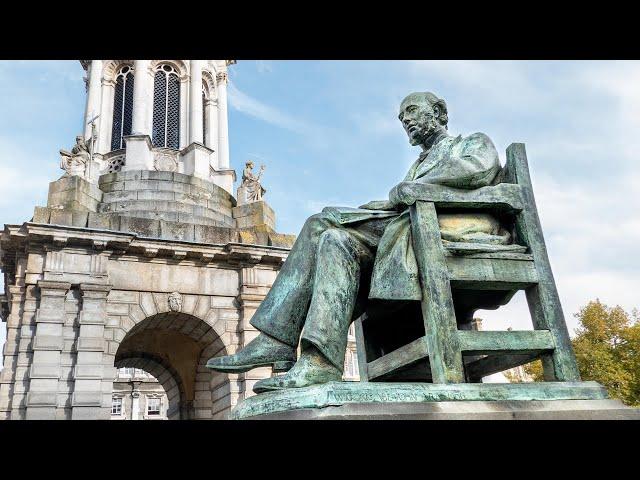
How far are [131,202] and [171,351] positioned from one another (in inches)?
204

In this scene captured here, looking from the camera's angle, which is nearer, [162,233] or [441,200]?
[441,200]

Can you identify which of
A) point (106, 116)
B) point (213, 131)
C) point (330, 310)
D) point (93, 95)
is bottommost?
point (330, 310)

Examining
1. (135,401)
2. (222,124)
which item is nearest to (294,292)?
(222,124)

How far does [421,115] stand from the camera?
3768 mm

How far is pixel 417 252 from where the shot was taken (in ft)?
9.77

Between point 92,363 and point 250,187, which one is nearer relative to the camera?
point 92,363

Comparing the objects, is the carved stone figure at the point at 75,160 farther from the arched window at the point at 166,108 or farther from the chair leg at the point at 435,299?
the chair leg at the point at 435,299

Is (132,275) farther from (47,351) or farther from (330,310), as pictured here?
(330,310)

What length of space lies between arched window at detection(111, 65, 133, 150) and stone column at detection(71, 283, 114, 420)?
7780mm

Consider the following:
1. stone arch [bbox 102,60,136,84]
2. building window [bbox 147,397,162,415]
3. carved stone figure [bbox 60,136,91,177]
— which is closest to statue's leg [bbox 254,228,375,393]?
carved stone figure [bbox 60,136,91,177]

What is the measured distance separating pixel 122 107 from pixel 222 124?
3675 millimetres
